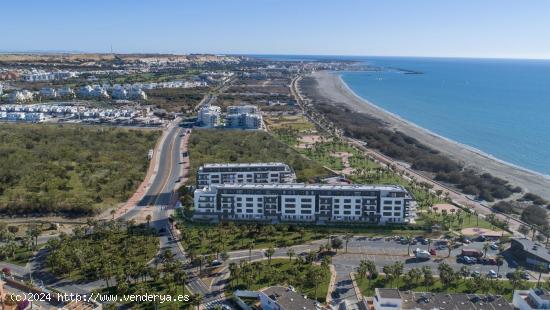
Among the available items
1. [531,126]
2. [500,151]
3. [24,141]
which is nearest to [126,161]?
[24,141]

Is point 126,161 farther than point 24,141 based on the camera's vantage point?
No

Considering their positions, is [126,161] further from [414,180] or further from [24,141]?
[414,180]

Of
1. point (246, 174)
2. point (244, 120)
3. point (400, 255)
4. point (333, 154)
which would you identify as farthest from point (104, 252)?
point (244, 120)

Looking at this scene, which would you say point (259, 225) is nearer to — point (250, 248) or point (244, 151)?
point (250, 248)

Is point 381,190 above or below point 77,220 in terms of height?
above

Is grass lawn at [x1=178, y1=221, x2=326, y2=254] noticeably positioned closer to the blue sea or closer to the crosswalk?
the crosswalk

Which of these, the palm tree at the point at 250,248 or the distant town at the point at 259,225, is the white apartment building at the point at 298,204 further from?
the palm tree at the point at 250,248

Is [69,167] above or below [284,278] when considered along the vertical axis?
above
